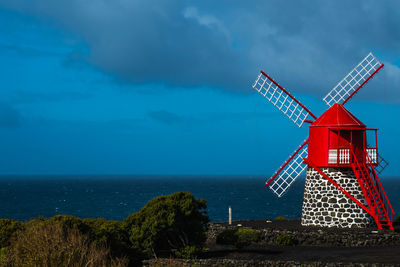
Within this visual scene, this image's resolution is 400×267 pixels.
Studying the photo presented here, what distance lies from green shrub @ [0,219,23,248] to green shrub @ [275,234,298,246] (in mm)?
14726

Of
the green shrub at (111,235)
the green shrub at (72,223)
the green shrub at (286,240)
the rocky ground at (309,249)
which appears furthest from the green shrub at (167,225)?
the green shrub at (286,240)

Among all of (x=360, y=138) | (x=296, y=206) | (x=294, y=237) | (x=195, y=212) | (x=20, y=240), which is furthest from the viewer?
(x=296, y=206)

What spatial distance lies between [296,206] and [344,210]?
70911mm

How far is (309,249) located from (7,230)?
15.9 metres

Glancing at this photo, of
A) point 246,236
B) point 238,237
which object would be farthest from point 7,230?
point 246,236

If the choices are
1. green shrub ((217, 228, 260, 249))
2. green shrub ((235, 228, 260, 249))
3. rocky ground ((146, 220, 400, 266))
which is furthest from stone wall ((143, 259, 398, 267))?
green shrub ((235, 228, 260, 249))

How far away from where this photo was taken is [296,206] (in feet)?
340

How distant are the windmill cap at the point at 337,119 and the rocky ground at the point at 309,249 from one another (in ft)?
21.9

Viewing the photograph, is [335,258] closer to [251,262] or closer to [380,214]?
[251,262]

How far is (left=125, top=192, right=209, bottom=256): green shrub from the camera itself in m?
26.8

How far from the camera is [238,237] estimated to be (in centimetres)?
3198

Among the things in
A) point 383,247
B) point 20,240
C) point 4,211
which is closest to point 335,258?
point 383,247

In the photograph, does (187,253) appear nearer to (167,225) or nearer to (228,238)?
(167,225)

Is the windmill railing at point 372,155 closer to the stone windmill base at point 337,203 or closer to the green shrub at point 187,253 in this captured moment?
the stone windmill base at point 337,203
